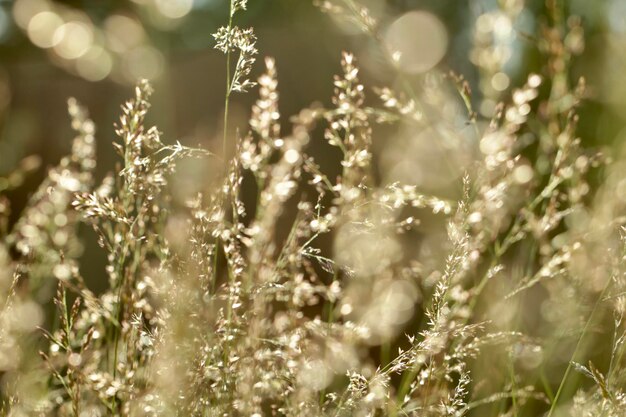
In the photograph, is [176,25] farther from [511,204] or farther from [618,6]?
[511,204]

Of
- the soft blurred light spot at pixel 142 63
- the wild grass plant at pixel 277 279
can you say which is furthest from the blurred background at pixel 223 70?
the wild grass plant at pixel 277 279

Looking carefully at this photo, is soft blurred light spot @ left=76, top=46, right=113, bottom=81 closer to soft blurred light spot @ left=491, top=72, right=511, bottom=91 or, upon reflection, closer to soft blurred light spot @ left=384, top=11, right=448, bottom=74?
soft blurred light spot @ left=384, top=11, right=448, bottom=74

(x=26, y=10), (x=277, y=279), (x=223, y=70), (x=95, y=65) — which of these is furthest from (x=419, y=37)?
(x=277, y=279)

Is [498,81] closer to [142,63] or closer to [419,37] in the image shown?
[142,63]

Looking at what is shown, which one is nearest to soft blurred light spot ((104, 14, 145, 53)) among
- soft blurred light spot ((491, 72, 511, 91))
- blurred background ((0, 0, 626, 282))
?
blurred background ((0, 0, 626, 282))

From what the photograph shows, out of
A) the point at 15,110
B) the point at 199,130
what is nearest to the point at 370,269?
the point at 199,130

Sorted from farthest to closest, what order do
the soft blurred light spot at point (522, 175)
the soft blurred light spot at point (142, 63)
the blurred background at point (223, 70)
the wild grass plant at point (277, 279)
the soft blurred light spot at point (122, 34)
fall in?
the soft blurred light spot at point (122, 34) → the soft blurred light spot at point (142, 63) → the blurred background at point (223, 70) → the soft blurred light spot at point (522, 175) → the wild grass plant at point (277, 279)

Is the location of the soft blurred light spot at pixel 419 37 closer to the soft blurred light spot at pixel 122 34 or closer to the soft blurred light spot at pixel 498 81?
the soft blurred light spot at pixel 122 34

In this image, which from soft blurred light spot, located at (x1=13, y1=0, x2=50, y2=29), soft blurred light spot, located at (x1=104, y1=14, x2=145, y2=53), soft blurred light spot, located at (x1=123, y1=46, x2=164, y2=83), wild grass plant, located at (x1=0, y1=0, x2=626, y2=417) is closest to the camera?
wild grass plant, located at (x1=0, y1=0, x2=626, y2=417)
